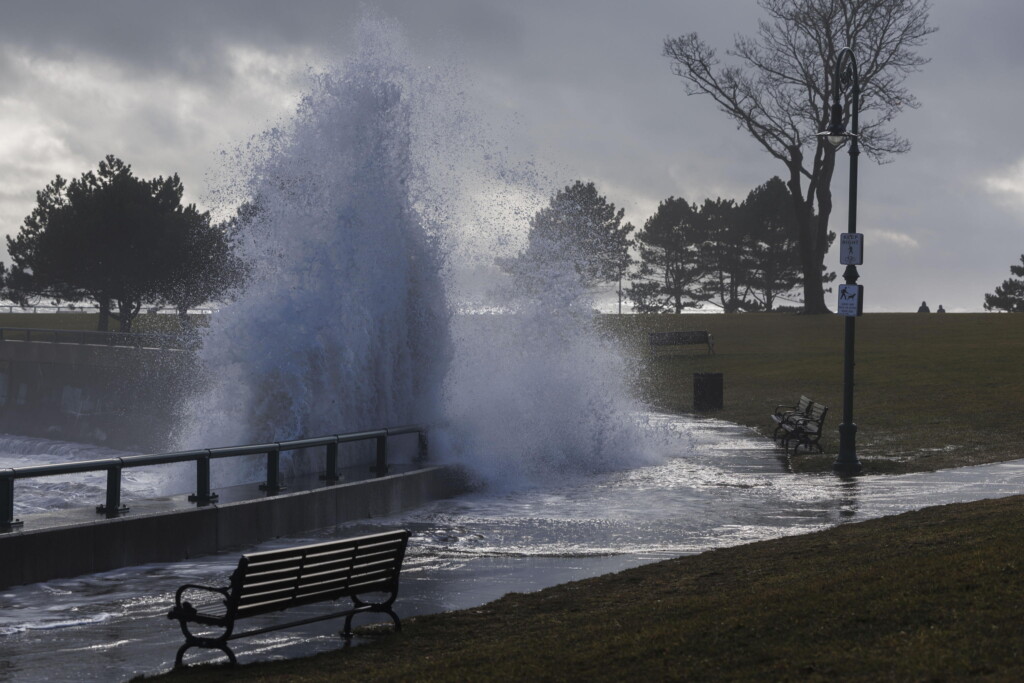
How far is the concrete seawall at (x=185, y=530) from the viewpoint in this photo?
10031mm

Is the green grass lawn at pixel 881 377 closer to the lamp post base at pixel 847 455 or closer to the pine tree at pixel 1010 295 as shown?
the lamp post base at pixel 847 455

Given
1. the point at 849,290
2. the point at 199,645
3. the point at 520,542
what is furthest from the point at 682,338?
the point at 199,645

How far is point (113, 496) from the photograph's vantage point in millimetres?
10828

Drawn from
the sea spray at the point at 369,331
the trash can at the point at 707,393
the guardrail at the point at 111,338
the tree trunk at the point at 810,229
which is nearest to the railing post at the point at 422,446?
the sea spray at the point at 369,331

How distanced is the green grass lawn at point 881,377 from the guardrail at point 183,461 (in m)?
7.93

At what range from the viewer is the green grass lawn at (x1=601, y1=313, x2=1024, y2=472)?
2195 centimetres

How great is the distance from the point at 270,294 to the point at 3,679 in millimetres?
11976

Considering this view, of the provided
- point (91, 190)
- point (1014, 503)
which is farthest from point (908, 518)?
point (91, 190)

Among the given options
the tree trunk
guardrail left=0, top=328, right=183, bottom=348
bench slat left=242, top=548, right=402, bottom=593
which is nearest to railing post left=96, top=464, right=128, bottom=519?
bench slat left=242, top=548, right=402, bottom=593

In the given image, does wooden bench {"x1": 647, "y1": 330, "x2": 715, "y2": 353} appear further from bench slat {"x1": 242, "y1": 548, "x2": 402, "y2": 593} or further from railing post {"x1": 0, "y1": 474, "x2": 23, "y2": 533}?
bench slat {"x1": 242, "y1": 548, "x2": 402, "y2": 593}

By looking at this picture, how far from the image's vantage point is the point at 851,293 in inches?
727

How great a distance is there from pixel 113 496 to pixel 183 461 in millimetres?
1245

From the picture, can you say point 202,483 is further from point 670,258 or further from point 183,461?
point 670,258

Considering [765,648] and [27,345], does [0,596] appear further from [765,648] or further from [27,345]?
[27,345]
